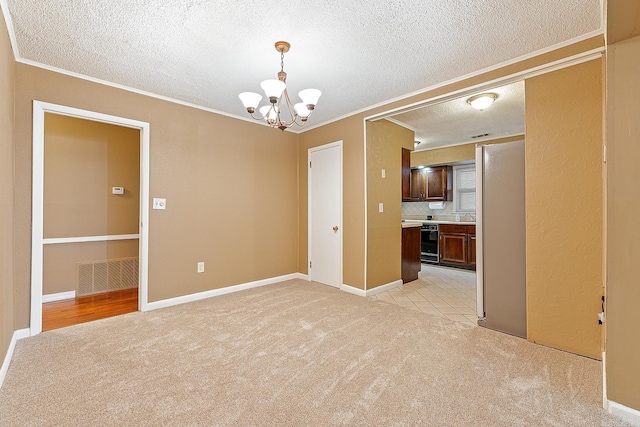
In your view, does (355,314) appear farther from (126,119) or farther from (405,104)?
(126,119)

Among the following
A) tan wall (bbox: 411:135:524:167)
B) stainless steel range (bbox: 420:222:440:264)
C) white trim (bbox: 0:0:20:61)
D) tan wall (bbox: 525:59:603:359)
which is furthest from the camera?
stainless steel range (bbox: 420:222:440:264)

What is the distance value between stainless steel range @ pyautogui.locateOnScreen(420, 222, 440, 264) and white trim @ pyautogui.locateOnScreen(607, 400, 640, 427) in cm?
448

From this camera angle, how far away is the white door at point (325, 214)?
13.7 feet

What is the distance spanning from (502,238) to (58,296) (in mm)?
5227

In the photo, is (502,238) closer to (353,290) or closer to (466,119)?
(353,290)

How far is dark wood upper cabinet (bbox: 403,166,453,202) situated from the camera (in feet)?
20.8

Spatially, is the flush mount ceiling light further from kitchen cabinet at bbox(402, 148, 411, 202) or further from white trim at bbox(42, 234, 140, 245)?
white trim at bbox(42, 234, 140, 245)

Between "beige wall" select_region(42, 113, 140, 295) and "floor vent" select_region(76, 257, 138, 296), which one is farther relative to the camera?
"floor vent" select_region(76, 257, 138, 296)

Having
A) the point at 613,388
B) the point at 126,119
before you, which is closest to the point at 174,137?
the point at 126,119

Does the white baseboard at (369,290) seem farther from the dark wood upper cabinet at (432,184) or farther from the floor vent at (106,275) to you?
the floor vent at (106,275)

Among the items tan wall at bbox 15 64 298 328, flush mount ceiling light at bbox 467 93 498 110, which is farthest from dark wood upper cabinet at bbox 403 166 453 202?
tan wall at bbox 15 64 298 328

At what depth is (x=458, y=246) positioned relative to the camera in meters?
5.71

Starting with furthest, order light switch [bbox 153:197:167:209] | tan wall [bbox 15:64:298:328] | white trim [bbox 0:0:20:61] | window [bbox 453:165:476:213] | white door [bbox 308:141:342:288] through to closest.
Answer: window [bbox 453:165:476:213]
white door [bbox 308:141:342:288]
light switch [bbox 153:197:167:209]
tan wall [bbox 15:64:298:328]
white trim [bbox 0:0:20:61]

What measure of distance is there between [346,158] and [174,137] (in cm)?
221
